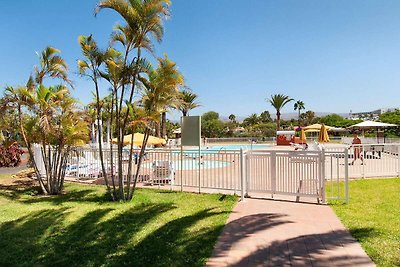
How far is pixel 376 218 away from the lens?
5828 millimetres

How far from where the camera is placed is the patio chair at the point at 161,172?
31.9 ft

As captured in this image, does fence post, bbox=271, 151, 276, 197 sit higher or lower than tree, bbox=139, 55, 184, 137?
lower

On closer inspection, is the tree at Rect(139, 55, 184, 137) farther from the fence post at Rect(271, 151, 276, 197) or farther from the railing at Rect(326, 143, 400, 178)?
the railing at Rect(326, 143, 400, 178)

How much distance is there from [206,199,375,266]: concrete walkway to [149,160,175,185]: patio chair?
357 cm

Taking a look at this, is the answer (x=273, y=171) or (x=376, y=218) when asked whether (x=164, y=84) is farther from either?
(x=376, y=218)

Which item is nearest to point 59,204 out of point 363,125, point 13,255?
point 13,255

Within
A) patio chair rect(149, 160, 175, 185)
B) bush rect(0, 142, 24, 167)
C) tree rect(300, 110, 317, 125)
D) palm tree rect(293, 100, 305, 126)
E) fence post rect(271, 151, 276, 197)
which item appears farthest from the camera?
tree rect(300, 110, 317, 125)

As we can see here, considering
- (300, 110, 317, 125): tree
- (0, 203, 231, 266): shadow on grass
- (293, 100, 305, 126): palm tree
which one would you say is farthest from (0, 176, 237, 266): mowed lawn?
(300, 110, 317, 125): tree

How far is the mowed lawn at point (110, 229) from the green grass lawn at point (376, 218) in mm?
2402

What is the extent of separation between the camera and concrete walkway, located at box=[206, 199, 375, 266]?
4027 millimetres

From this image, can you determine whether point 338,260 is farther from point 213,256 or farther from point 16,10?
point 16,10

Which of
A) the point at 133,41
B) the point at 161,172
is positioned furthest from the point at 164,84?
the point at 161,172

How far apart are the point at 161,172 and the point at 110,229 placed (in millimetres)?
4493

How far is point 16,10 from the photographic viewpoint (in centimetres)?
1097
